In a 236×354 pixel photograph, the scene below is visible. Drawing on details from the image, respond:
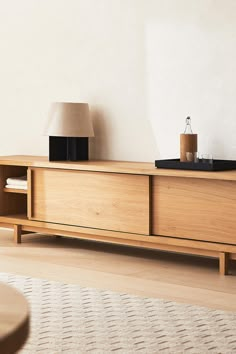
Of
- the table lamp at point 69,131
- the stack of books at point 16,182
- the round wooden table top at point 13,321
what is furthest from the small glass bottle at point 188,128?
the round wooden table top at point 13,321

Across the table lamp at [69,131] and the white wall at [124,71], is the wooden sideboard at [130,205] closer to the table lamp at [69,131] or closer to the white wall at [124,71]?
the table lamp at [69,131]

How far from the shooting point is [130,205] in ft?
13.8

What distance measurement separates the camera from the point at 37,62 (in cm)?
516

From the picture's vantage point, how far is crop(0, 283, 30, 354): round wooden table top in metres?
1.61

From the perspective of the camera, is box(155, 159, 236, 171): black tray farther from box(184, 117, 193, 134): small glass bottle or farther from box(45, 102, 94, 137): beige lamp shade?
box(45, 102, 94, 137): beige lamp shade

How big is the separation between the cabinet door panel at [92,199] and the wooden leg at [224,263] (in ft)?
1.55

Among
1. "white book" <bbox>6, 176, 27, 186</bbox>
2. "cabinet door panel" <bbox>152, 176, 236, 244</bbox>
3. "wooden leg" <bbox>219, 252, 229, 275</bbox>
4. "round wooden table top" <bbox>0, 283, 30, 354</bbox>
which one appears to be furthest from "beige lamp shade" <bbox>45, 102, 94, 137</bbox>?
"round wooden table top" <bbox>0, 283, 30, 354</bbox>

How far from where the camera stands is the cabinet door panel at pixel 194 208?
383 centimetres

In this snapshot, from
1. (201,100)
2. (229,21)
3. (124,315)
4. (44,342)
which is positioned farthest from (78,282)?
(229,21)

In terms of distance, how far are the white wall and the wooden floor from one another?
0.62 meters

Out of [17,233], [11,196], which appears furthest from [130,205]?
[11,196]

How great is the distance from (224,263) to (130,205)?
64 centimetres

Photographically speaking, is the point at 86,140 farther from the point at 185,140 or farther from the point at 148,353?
the point at 148,353

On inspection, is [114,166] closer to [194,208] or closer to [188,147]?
[188,147]
